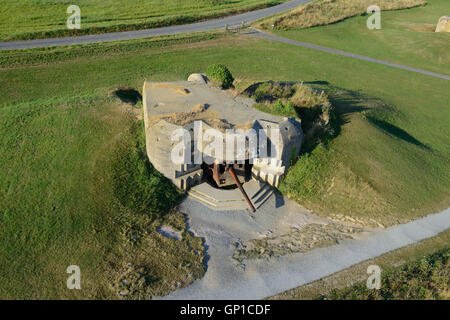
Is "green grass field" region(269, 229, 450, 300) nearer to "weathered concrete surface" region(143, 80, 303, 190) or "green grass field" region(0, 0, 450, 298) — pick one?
"green grass field" region(0, 0, 450, 298)

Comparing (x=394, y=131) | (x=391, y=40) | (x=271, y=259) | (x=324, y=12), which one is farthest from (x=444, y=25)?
(x=271, y=259)

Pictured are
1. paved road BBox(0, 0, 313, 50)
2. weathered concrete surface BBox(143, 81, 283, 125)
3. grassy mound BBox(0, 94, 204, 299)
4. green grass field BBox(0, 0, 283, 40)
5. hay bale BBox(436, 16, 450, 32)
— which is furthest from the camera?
hay bale BBox(436, 16, 450, 32)

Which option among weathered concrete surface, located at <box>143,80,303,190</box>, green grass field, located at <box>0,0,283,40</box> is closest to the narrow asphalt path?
green grass field, located at <box>0,0,283,40</box>

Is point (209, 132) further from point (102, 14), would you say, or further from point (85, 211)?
point (102, 14)

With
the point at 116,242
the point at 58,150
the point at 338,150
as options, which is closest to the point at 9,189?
the point at 58,150

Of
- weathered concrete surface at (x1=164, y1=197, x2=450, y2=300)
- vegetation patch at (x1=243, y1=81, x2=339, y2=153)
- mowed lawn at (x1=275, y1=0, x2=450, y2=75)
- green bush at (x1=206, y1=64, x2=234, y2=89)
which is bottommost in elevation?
weathered concrete surface at (x1=164, y1=197, x2=450, y2=300)

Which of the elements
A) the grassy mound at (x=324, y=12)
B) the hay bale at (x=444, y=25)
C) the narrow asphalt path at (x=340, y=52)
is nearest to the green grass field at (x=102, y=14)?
the grassy mound at (x=324, y=12)
